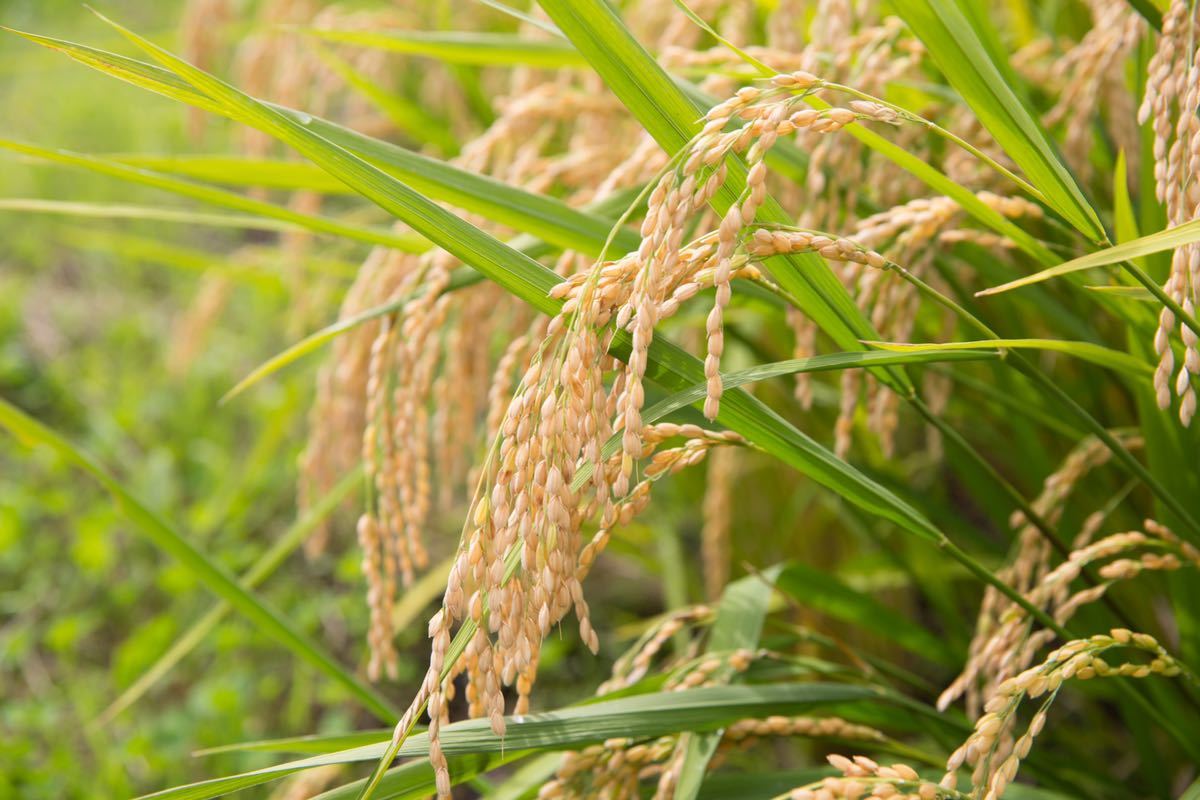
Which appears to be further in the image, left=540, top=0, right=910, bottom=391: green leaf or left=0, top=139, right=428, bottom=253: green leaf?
left=0, top=139, right=428, bottom=253: green leaf

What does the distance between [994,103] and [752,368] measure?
34 centimetres

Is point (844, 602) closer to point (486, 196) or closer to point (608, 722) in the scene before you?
point (608, 722)

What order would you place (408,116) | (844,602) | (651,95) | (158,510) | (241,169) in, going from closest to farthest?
(651,95), (241,169), (844,602), (408,116), (158,510)

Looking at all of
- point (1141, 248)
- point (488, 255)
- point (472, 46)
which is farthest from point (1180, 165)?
point (472, 46)

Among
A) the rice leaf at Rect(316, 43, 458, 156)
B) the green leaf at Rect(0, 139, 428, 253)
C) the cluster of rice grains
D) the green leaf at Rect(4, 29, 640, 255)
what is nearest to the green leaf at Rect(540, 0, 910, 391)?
the green leaf at Rect(4, 29, 640, 255)

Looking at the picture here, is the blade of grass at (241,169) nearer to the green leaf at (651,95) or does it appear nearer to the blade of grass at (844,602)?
the green leaf at (651,95)

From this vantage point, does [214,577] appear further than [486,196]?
Yes

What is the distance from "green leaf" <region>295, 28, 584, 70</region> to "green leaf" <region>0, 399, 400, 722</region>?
2.25ft

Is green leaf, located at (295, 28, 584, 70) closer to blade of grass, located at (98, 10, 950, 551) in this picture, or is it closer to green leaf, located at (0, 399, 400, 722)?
blade of grass, located at (98, 10, 950, 551)

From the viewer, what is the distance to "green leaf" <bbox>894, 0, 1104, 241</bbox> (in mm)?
936

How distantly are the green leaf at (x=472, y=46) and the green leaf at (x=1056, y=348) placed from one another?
76cm

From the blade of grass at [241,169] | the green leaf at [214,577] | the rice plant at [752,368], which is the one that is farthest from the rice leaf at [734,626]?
the blade of grass at [241,169]

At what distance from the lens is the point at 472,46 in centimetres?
154

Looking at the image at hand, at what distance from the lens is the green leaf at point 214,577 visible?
1.31m
